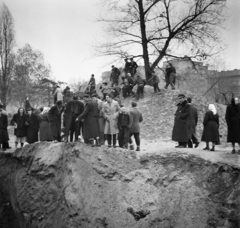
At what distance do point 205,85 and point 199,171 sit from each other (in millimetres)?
32446

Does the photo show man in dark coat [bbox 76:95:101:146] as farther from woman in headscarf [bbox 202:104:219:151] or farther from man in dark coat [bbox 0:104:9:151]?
man in dark coat [bbox 0:104:9:151]

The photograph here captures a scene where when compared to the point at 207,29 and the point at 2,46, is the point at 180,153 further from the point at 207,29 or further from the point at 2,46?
the point at 207,29

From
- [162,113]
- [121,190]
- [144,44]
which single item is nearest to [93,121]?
[121,190]

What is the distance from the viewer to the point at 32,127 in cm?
1205

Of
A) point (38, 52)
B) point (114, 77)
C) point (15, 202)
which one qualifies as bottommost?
point (15, 202)

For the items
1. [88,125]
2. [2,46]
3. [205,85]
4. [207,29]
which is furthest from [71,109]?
[205,85]

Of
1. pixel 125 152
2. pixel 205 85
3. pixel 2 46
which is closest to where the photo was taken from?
pixel 125 152

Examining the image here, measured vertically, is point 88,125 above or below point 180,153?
above

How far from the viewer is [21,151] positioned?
10.8 metres

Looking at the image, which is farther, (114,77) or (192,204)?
(114,77)

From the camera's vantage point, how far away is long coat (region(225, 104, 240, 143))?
8898 mm

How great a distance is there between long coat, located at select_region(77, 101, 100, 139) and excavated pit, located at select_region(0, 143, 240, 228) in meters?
0.57

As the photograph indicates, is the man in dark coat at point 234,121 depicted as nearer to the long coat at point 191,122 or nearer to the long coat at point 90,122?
the long coat at point 191,122

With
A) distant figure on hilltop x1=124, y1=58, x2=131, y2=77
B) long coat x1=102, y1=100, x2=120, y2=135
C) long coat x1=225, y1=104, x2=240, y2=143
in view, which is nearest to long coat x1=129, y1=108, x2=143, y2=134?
long coat x1=102, y1=100, x2=120, y2=135
